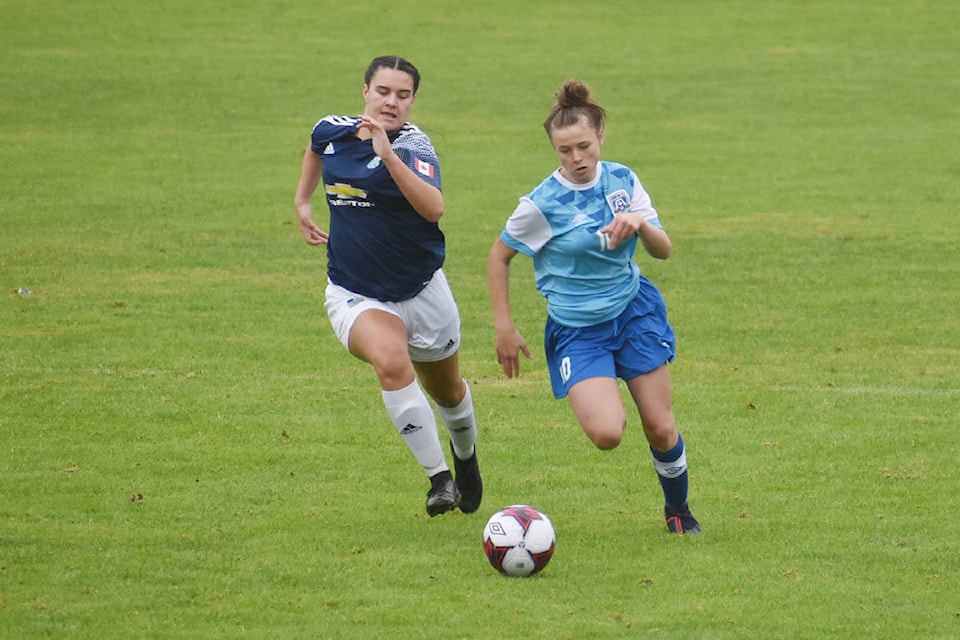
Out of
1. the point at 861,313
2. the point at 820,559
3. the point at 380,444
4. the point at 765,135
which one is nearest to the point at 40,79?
the point at 765,135

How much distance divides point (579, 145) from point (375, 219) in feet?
4.05

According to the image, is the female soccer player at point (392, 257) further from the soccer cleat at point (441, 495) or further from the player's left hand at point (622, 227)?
the player's left hand at point (622, 227)

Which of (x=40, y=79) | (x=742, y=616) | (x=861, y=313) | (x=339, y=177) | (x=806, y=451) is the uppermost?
(x=339, y=177)

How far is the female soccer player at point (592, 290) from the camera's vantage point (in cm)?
736

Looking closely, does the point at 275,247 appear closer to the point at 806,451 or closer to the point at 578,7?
the point at 806,451

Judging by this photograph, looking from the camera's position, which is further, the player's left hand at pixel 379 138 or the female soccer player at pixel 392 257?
the female soccer player at pixel 392 257

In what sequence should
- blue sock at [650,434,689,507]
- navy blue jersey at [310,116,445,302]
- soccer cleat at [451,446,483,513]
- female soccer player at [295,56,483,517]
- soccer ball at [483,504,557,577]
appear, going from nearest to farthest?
soccer ball at [483,504,557,577]
blue sock at [650,434,689,507]
female soccer player at [295,56,483,517]
navy blue jersey at [310,116,445,302]
soccer cleat at [451,446,483,513]

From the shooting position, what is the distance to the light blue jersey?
7.44 m

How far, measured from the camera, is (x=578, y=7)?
35.4 m

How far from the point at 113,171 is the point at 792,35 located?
16.9m

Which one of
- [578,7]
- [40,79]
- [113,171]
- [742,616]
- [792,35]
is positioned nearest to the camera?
[742,616]

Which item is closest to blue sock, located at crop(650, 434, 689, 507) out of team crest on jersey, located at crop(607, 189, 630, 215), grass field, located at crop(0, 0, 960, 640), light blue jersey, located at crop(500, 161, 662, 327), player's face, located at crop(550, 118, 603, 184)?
grass field, located at crop(0, 0, 960, 640)

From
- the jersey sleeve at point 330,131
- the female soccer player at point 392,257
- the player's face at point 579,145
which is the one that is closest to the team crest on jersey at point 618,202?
the player's face at point 579,145

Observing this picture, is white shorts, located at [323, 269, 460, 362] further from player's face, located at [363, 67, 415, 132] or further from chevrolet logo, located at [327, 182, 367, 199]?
player's face, located at [363, 67, 415, 132]
